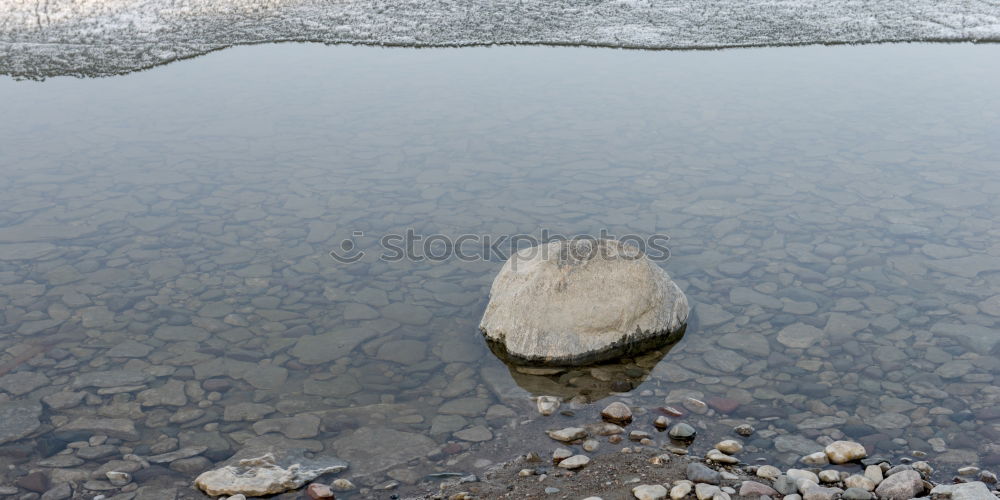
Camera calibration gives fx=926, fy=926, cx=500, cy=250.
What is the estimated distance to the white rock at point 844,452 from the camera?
17.0 feet

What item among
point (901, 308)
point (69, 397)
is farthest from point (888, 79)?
point (69, 397)

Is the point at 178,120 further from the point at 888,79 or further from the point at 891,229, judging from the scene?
the point at 888,79

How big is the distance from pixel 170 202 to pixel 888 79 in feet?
28.8

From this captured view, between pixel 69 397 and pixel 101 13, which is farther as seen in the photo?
pixel 101 13

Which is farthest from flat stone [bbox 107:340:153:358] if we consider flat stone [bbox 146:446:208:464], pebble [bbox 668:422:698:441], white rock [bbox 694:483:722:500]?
white rock [bbox 694:483:722:500]

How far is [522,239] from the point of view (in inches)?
318

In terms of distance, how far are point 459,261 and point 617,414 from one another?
8.30 ft

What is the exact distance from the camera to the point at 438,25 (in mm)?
13914

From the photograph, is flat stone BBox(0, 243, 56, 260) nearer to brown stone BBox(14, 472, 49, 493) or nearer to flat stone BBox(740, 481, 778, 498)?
brown stone BBox(14, 472, 49, 493)

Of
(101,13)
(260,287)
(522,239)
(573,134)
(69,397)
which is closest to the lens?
(69,397)

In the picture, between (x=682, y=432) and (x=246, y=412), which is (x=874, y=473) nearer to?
(x=682, y=432)

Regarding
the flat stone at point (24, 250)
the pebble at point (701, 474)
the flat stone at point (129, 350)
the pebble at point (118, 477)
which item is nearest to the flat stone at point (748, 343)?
the pebble at point (701, 474)

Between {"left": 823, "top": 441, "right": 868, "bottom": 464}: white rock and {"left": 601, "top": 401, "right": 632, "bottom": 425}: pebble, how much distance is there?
1159mm

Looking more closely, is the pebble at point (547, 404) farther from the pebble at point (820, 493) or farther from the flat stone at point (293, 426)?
the pebble at point (820, 493)
